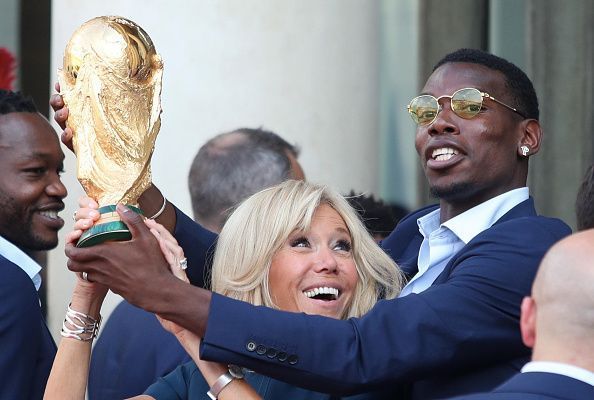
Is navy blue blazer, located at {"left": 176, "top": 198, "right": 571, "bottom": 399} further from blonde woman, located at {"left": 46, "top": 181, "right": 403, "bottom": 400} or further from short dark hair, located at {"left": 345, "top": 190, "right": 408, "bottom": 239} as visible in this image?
short dark hair, located at {"left": 345, "top": 190, "right": 408, "bottom": 239}

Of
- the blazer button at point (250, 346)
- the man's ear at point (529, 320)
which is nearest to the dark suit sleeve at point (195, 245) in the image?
the blazer button at point (250, 346)

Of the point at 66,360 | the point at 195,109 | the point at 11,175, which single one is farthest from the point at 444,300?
the point at 195,109

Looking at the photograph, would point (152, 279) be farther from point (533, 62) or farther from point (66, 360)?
point (533, 62)

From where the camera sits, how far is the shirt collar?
420cm

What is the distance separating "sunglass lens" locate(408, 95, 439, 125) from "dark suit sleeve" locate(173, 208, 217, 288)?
72 cm

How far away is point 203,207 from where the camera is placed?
5387mm

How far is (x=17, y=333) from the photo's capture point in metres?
4.41

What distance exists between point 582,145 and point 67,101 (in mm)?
4479

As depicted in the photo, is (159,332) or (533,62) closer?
(159,332)

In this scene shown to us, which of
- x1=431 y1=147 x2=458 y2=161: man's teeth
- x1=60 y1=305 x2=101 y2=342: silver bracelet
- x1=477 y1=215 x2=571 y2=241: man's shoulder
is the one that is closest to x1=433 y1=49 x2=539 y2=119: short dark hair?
x1=431 y1=147 x2=458 y2=161: man's teeth

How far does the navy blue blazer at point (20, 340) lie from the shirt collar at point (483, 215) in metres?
1.24

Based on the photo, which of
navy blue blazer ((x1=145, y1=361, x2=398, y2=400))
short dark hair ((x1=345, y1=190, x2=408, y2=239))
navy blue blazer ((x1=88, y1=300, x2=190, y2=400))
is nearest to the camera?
navy blue blazer ((x1=145, y1=361, x2=398, y2=400))

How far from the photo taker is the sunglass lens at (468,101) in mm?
4258

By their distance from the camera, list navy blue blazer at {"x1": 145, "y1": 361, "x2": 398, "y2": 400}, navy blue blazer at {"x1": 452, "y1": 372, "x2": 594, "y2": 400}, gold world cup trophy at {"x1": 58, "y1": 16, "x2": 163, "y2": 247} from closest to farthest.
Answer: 1. navy blue blazer at {"x1": 452, "y1": 372, "x2": 594, "y2": 400}
2. gold world cup trophy at {"x1": 58, "y1": 16, "x2": 163, "y2": 247}
3. navy blue blazer at {"x1": 145, "y1": 361, "x2": 398, "y2": 400}
